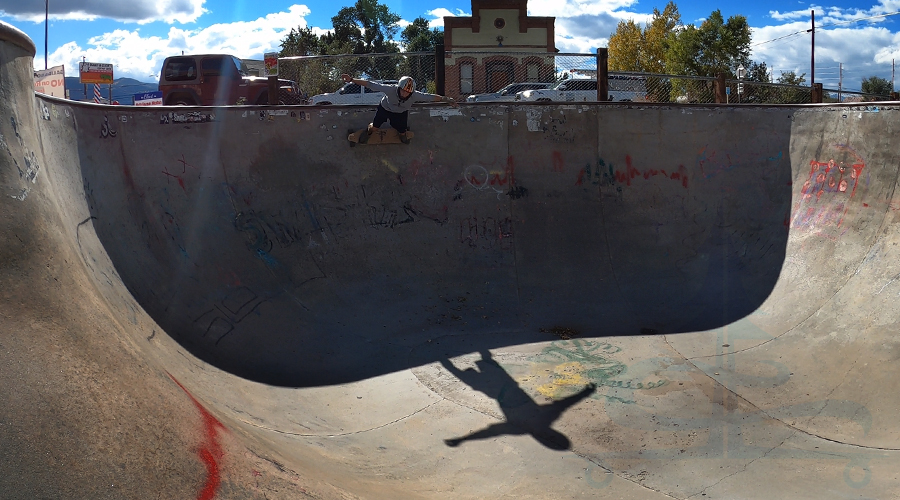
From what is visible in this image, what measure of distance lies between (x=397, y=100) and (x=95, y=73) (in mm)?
19085

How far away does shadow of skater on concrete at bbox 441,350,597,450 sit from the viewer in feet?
15.8

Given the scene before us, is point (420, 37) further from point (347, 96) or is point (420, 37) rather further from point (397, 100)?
point (397, 100)

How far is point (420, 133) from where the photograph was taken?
8023 mm

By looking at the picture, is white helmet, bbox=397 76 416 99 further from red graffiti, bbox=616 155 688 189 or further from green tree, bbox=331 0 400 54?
green tree, bbox=331 0 400 54

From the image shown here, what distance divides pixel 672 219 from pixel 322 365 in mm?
4926

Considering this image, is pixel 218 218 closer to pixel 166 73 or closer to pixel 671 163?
pixel 671 163

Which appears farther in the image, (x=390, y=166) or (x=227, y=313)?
(x=390, y=166)

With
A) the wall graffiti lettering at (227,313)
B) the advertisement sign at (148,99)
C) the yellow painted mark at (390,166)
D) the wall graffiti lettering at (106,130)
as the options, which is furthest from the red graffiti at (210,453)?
the advertisement sign at (148,99)

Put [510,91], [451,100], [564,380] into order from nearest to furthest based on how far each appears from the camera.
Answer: [564,380]
[451,100]
[510,91]

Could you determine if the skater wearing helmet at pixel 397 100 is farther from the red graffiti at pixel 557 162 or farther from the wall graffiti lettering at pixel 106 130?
the wall graffiti lettering at pixel 106 130

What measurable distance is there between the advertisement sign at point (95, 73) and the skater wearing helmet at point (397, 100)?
17587 mm

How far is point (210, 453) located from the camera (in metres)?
2.70

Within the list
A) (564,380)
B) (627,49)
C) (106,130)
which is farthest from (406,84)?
(627,49)

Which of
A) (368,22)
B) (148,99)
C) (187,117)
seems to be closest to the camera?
(187,117)
